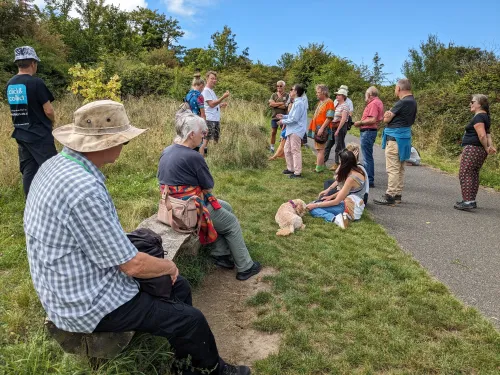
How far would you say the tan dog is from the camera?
206 inches

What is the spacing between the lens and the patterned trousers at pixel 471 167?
6.22m

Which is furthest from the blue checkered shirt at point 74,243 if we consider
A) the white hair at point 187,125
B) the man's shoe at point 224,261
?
the man's shoe at point 224,261

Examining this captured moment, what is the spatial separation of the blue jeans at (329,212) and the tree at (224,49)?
32064 millimetres

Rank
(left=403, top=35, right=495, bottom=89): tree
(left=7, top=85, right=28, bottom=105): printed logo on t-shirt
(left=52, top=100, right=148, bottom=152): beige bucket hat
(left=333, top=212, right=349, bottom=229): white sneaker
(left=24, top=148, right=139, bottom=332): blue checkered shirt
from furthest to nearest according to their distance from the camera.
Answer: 1. (left=403, top=35, right=495, bottom=89): tree
2. (left=333, top=212, right=349, bottom=229): white sneaker
3. (left=7, top=85, right=28, bottom=105): printed logo on t-shirt
4. (left=52, top=100, right=148, bottom=152): beige bucket hat
5. (left=24, top=148, right=139, bottom=332): blue checkered shirt

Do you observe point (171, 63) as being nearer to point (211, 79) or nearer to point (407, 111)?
point (211, 79)

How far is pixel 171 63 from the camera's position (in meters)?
31.4

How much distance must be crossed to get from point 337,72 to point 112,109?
27850 millimetres

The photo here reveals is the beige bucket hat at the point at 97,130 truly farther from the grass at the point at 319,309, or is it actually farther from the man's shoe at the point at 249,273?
the man's shoe at the point at 249,273

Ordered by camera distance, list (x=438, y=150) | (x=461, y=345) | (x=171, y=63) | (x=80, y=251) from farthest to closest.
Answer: (x=171, y=63) < (x=438, y=150) < (x=461, y=345) < (x=80, y=251)

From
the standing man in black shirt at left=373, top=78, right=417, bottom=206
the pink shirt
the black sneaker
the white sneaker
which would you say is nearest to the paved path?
the black sneaker

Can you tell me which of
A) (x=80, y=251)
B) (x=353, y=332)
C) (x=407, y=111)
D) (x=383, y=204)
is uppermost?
(x=407, y=111)

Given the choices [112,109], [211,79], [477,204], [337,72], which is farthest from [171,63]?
[112,109]

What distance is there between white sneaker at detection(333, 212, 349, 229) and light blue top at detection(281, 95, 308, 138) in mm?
2876

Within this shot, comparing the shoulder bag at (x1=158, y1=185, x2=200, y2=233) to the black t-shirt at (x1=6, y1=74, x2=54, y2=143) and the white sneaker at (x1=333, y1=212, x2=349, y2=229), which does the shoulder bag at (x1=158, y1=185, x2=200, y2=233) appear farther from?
the white sneaker at (x1=333, y1=212, x2=349, y2=229)
